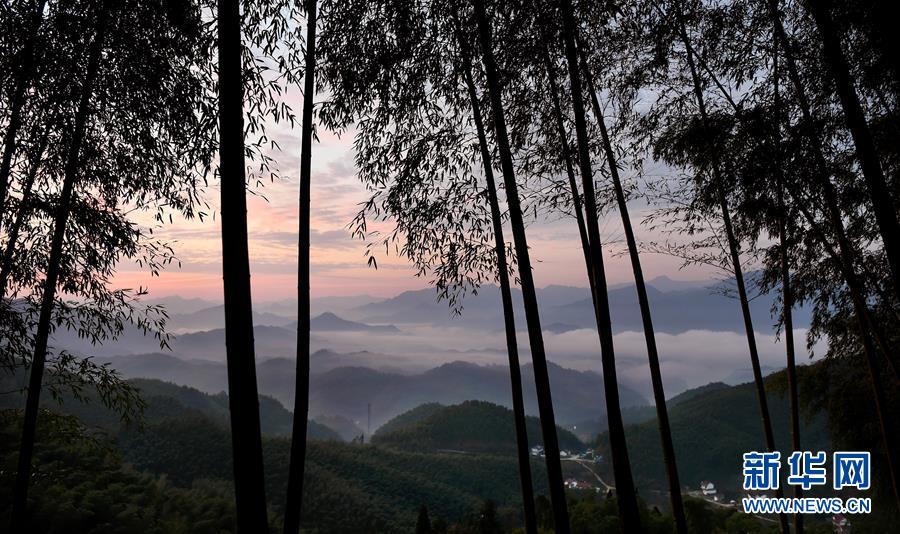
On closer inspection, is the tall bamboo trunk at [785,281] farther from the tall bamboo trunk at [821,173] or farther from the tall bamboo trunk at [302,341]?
the tall bamboo trunk at [302,341]

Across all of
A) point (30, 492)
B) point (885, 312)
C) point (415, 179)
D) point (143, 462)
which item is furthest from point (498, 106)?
point (143, 462)

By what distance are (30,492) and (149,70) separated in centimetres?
628

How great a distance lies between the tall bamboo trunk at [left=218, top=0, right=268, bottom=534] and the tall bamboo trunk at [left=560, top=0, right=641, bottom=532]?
2.15m

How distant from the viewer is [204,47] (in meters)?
3.64

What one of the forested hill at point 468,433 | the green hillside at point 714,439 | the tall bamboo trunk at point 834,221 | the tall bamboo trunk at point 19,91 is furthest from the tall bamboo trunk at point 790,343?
the forested hill at point 468,433

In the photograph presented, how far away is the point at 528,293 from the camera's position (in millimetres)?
3613

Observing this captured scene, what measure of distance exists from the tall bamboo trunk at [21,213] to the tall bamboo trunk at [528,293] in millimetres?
3840

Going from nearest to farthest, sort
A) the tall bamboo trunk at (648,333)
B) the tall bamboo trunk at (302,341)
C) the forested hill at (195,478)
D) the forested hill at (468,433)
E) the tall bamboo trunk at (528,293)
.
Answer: the tall bamboo trunk at (302,341) → the tall bamboo trunk at (528,293) → the tall bamboo trunk at (648,333) → the forested hill at (195,478) → the forested hill at (468,433)

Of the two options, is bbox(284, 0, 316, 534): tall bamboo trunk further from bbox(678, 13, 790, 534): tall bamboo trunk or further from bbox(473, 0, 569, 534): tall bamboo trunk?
bbox(678, 13, 790, 534): tall bamboo trunk

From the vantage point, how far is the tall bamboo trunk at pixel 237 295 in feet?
7.09

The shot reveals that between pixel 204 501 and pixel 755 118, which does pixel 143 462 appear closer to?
pixel 204 501

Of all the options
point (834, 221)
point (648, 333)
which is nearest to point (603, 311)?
point (648, 333)

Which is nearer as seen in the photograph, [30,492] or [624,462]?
[624,462]

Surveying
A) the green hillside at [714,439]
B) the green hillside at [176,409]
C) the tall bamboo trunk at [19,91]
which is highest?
the tall bamboo trunk at [19,91]
